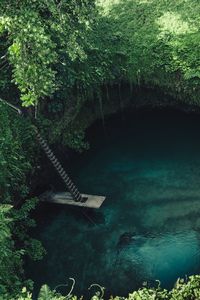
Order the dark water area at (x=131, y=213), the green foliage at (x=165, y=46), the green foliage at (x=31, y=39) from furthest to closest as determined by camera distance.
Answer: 1. the green foliage at (x=165, y=46)
2. the dark water area at (x=131, y=213)
3. the green foliage at (x=31, y=39)

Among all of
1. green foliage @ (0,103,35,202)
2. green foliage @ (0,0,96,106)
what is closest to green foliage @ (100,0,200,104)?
green foliage @ (0,103,35,202)

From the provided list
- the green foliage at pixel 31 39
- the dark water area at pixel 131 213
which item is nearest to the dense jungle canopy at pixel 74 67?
the green foliage at pixel 31 39

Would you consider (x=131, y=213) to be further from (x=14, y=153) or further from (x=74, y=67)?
(x=74, y=67)

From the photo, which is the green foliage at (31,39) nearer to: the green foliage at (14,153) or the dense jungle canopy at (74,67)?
the dense jungle canopy at (74,67)

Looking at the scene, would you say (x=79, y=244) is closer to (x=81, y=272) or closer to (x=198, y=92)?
(x=81, y=272)

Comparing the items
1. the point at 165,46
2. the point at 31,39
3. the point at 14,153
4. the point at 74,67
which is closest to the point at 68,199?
the point at 14,153

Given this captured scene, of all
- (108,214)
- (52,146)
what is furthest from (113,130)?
(108,214)
